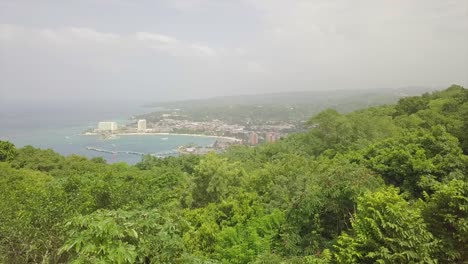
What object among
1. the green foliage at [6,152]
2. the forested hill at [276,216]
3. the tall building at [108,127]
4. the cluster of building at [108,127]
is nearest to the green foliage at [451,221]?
the forested hill at [276,216]

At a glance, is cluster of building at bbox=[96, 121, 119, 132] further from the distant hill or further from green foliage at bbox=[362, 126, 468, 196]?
green foliage at bbox=[362, 126, 468, 196]

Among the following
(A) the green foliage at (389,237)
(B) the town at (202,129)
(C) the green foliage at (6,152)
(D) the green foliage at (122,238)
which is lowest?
(B) the town at (202,129)

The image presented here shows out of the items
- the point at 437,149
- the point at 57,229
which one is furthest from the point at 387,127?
the point at 57,229

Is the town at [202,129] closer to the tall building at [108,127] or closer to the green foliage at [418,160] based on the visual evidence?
the tall building at [108,127]

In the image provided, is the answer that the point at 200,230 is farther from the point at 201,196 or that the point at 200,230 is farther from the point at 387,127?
the point at 387,127

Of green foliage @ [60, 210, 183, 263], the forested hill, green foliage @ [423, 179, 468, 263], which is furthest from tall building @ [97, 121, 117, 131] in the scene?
green foliage @ [423, 179, 468, 263]

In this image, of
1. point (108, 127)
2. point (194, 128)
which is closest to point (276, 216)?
point (194, 128)

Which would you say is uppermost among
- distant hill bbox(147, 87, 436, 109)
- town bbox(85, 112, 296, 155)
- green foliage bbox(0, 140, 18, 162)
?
distant hill bbox(147, 87, 436, 109)

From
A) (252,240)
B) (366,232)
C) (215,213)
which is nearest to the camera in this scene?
(366,232)

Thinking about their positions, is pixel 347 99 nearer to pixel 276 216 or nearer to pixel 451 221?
pixel 276 216
